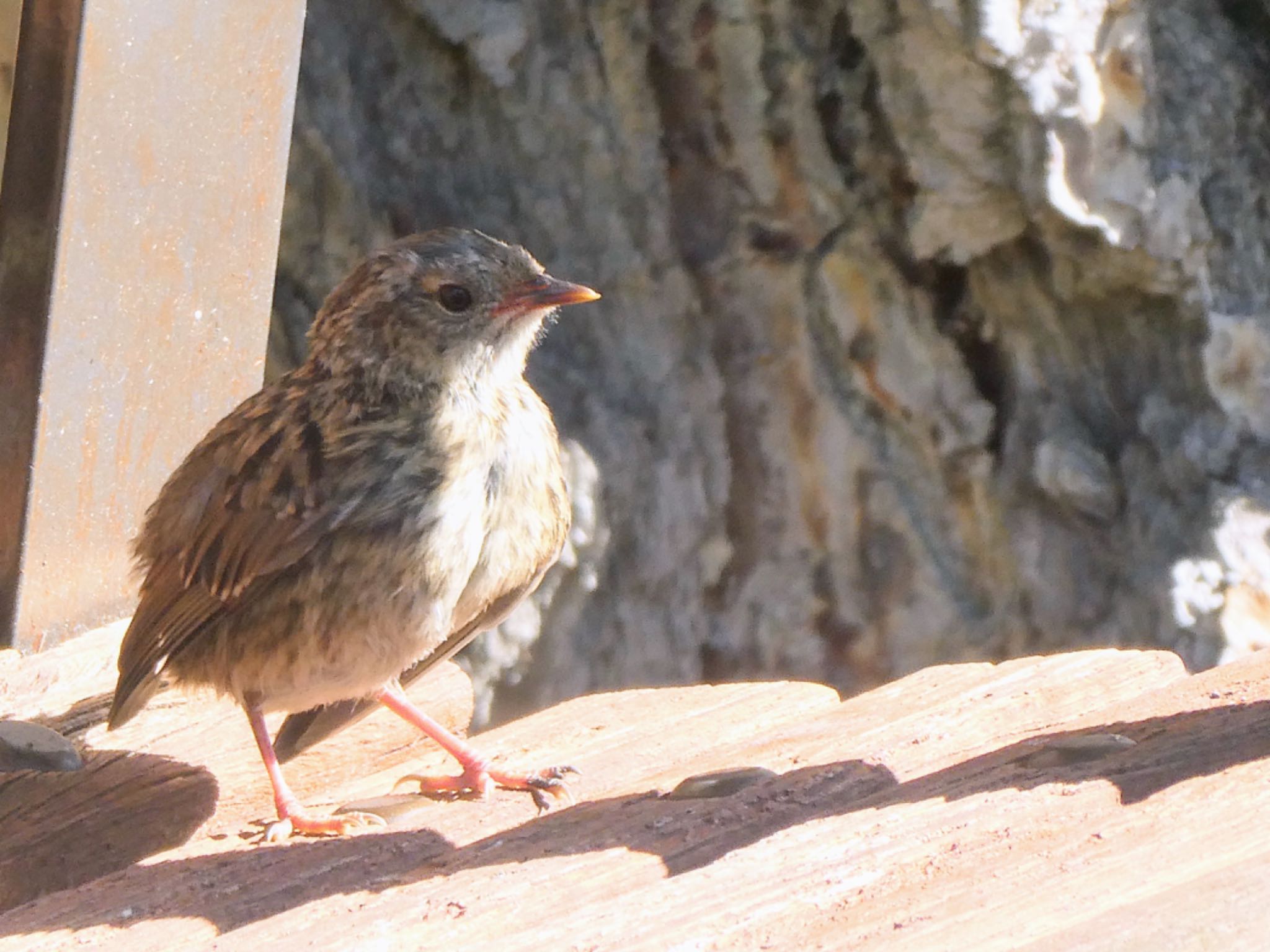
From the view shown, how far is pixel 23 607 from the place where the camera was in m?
3.80

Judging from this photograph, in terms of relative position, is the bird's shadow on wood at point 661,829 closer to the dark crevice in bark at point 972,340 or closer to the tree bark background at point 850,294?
the tree bark background at point 850,294

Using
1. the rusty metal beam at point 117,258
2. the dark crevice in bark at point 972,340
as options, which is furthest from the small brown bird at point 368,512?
the dark crevice in bark at point 972,340

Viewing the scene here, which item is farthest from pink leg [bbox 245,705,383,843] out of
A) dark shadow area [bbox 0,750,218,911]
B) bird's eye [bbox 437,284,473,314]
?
bird's eye [bbox 437,284,473,314]

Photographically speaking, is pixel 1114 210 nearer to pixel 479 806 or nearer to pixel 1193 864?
pixel 479 806

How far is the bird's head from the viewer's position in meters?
4.02

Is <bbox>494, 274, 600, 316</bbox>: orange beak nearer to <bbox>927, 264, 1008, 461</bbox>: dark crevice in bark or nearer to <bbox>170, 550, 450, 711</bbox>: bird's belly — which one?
<bbox>170, 550, 450, 711</bbox>: bird's belly

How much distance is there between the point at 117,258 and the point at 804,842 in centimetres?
205

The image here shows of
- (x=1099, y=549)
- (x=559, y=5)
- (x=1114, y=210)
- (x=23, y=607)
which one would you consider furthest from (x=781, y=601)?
(x=23, y=607)

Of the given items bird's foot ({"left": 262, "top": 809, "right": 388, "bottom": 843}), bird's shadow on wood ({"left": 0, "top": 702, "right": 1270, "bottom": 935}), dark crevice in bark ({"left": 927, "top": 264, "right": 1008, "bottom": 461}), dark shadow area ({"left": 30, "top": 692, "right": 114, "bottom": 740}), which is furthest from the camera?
dark crevice in bark ({"left": 927, "top": 264, "right": 1008, "bottom": 461})

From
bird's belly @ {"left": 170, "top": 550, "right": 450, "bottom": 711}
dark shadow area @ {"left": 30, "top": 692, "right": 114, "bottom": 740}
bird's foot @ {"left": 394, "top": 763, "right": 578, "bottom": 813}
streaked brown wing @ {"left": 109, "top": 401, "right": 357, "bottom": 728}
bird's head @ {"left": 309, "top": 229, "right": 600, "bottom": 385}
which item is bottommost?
bird's foot @ {"left": 394, "top": 763, "right": 578, "bottom": 813}

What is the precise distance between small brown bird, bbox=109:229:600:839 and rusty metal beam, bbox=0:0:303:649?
0.48ft

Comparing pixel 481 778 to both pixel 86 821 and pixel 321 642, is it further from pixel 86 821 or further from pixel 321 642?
pixel 86 821

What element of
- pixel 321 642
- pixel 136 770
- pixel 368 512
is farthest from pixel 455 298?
pixel 136 770

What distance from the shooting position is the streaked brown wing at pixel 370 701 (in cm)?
387
